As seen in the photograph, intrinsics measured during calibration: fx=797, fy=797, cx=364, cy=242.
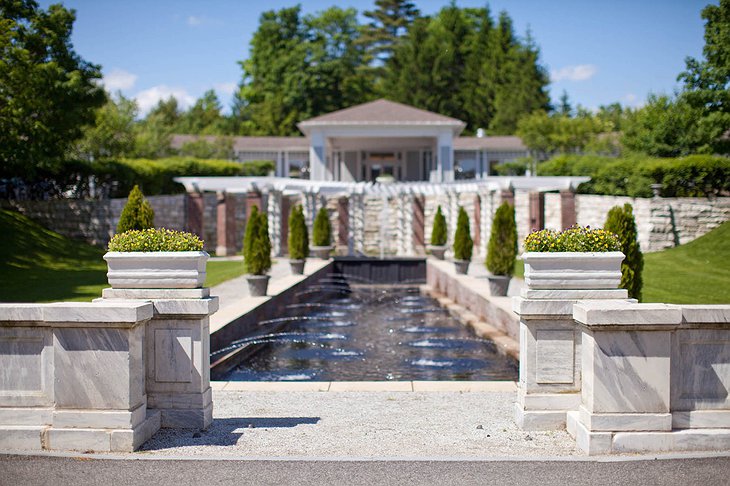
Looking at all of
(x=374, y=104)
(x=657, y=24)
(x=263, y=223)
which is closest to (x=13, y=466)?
(x=263, y=223)

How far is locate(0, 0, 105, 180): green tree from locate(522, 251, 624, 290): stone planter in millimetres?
20552

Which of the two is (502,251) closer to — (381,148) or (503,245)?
(503,245)

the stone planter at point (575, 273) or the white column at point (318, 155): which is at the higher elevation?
the white column at point (318, 155)

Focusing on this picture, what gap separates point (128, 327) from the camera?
6.30 metres

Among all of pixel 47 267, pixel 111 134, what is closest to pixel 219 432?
pixel 47 267

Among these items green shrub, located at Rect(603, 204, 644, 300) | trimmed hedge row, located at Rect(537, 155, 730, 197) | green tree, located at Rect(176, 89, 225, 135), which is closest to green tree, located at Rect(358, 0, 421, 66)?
green tree, located at Rect(176, 89, 225, 135)

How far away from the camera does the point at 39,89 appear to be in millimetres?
24484

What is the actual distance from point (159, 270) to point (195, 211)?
25068 mm

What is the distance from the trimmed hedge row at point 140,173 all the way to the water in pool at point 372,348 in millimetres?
12790

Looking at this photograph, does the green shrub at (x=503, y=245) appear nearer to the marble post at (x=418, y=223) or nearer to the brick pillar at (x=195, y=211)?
the brick pillar at (x=195, y=211)

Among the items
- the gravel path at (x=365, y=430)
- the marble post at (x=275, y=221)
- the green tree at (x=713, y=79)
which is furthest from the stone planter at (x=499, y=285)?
the marble post at (x=275, y=221)

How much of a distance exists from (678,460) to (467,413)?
2.22 meters

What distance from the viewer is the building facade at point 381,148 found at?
39.0 m

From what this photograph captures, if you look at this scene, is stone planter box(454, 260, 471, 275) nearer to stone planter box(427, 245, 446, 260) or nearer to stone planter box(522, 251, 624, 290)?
stone planter box(427, 245, 446, 260)
